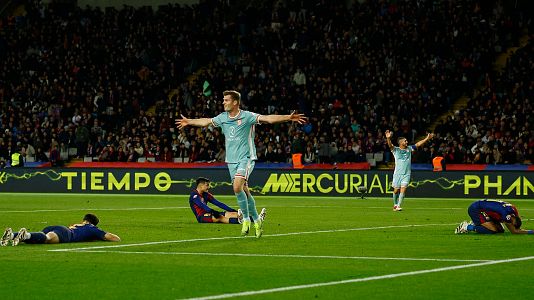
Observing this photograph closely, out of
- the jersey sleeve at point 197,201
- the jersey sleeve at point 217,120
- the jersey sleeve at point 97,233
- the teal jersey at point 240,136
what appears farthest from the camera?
the jersey sleeve at point 197,201

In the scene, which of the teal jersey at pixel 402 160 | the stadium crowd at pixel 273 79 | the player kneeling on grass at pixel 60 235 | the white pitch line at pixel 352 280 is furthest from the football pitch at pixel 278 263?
the stadium crowd at pixel 273 79

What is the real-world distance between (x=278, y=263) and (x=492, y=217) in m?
6.27

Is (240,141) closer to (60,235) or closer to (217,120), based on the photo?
(217,120)

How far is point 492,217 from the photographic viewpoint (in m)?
18.5

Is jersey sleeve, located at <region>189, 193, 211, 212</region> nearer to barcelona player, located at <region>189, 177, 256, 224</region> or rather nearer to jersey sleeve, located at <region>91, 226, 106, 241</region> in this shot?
barcelona player, located at <region>189, 177, 256, 224</region>

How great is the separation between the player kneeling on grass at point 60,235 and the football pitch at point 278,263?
169 mm

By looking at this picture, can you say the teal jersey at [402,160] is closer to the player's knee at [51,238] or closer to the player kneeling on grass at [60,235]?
the player kneeling on grass at [60,235]

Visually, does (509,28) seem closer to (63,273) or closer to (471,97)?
(471,97)

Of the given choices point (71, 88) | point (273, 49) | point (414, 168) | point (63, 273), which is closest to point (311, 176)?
point (414, 168)

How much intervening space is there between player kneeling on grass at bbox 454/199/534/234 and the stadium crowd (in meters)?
21.8

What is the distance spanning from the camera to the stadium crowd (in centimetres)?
4319

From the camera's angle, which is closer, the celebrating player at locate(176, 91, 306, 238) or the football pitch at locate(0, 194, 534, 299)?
the football pitch at locate(0, 194, 534, 299)

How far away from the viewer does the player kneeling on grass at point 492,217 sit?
1822 cm

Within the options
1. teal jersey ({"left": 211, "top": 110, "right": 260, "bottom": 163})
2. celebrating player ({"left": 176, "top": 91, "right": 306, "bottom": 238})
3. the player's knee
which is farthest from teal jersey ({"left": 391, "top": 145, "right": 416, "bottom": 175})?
the player's knee
